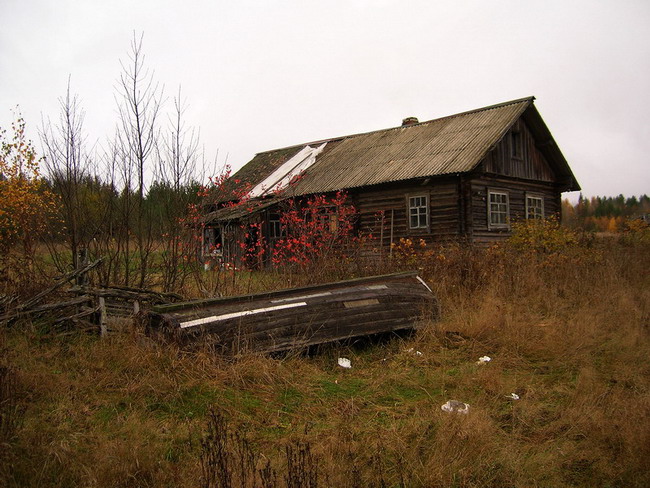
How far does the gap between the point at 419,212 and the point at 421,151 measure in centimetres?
231

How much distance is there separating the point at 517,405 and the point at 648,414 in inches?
38.0

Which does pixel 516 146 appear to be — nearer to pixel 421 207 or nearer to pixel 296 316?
pixel 421 207


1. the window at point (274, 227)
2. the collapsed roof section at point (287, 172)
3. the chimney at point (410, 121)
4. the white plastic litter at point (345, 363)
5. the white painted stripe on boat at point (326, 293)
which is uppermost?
the chimney at point (410, 121)

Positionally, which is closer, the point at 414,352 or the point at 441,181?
the point at 414,352

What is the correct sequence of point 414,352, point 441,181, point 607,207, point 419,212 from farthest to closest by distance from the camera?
point 607,207 < point 419,212 < point 441,181 < point 414,352

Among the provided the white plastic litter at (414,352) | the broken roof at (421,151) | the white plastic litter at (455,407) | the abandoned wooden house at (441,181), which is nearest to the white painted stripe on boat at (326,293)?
the white plastic litter at (414,352)

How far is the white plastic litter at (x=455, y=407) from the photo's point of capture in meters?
3.96

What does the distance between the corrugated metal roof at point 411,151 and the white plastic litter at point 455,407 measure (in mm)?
10499

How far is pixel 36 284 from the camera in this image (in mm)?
6188

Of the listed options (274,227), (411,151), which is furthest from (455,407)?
(274,227)

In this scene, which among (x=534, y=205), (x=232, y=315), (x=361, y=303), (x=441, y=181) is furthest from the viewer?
(x=534, y=205)

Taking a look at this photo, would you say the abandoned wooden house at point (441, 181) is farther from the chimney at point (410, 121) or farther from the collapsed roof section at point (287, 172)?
the chimney at point (410, 121)

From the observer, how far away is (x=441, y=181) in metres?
15.1

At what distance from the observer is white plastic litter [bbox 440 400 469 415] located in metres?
3.96
